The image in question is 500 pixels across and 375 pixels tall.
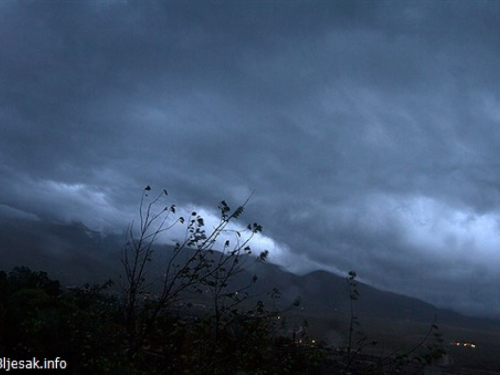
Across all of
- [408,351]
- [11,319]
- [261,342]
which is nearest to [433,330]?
[408,351]

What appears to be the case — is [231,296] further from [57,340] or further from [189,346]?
[57,340]

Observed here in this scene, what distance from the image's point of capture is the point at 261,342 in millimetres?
12008

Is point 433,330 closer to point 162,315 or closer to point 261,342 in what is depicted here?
point 261,342

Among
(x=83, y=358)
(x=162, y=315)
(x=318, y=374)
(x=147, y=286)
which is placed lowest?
(x=318, y=374)

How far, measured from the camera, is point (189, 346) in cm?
1156

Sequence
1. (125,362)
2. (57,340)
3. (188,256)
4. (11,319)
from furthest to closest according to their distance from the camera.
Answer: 1. (11,319)
2. (57,340)
3. (188,256)
4. (125,362)

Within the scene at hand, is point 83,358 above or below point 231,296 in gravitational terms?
below

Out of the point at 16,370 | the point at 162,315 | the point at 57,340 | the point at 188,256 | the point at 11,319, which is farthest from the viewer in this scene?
the point at 11,319

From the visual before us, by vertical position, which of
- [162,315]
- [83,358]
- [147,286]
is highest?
[147,286]

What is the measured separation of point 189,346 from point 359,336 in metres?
4.39

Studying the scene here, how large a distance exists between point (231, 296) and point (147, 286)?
6.95 ft

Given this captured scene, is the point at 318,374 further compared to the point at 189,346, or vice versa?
the point at 318,374

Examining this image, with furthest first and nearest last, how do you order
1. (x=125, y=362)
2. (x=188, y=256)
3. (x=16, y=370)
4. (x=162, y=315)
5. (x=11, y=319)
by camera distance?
(x=11, y=319)
(x=162, y=315)
(x=188, y=256)
(x=125, y=362)
(x=16, y=370)

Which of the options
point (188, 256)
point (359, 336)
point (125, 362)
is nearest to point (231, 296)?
point (188, 256)
